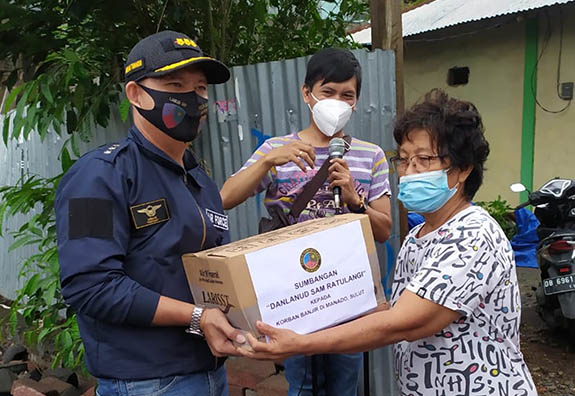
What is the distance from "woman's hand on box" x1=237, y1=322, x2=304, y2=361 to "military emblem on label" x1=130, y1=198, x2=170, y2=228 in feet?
1.45

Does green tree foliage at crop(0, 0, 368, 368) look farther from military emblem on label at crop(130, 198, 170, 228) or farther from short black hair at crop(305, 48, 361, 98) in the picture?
military emblem on label at crop(130, 198, 170, 228)

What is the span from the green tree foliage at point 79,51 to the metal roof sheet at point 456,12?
287 cm

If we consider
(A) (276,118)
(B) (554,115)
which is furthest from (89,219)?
(B) (554,115)

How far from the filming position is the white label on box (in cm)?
144

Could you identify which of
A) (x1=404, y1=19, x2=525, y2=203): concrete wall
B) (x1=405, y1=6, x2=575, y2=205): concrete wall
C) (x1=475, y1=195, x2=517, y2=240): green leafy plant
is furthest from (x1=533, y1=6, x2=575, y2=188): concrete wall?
(x1=475, y1=195, x2=517, y2=240): green leafy plant

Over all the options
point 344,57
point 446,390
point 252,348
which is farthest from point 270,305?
point 344,57

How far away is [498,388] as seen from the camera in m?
1.51

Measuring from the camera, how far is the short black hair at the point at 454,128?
61.9 inches

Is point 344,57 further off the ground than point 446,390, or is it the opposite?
point 344,57

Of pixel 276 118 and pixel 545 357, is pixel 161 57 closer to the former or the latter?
pixel 276 118

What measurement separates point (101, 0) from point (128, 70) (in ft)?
4.95

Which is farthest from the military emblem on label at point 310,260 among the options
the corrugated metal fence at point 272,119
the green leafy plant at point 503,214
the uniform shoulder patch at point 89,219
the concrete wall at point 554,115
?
the concrete wall at point 554,115

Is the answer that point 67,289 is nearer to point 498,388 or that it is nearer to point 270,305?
point 270,305

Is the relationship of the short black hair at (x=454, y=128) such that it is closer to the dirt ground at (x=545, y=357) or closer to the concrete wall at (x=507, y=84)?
the dirt ground at (x=545, y=357)
